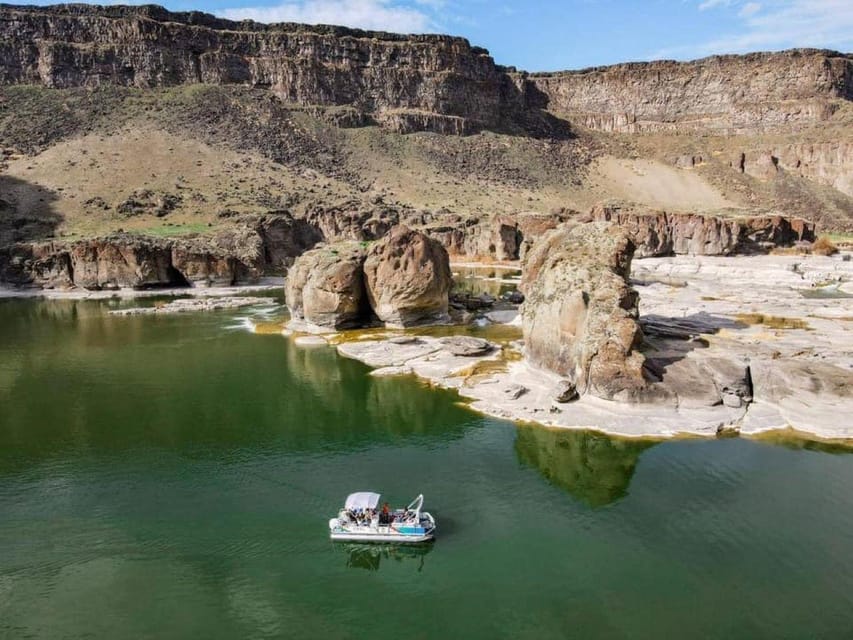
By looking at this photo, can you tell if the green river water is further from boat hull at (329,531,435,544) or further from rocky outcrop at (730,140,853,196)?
rocky outcrop at (730,140,853,196)

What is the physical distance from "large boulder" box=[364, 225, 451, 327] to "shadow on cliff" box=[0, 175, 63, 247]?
63127 mm

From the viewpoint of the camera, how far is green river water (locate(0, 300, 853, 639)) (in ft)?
59.2

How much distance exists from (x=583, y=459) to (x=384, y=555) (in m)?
11.1

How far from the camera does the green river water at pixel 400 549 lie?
1803cm

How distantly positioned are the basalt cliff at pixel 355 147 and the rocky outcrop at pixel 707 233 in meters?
0.40

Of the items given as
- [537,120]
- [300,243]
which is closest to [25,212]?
[300,243]

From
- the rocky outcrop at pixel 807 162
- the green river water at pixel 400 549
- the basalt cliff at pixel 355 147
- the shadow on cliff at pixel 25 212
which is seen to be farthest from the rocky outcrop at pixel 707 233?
the shadow on cliff at pixel 25 212

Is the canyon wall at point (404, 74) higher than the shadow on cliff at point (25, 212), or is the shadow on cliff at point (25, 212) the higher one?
the canyon wall at point (404, 74)

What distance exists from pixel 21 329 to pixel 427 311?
38520 mm

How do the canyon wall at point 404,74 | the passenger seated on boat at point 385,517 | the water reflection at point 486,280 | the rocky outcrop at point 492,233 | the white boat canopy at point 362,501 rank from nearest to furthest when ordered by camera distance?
the passenger seated on boat at point 385,517
the white boat canopy at point 362,501
the water reflection at point 486,280
the rocky outcrop at point 492,233
the canyon wall at point 404,74

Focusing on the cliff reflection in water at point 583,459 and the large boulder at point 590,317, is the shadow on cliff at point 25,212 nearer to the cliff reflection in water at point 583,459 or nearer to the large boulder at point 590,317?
the large boulder at point 590,317

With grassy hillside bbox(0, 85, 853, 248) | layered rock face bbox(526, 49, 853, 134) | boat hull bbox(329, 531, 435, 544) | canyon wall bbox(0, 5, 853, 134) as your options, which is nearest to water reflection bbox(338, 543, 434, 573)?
boat hull bbox(329, 531, 435, 544)

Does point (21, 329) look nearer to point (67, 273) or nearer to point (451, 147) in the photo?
point (67, 273)

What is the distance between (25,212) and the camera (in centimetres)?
9962
